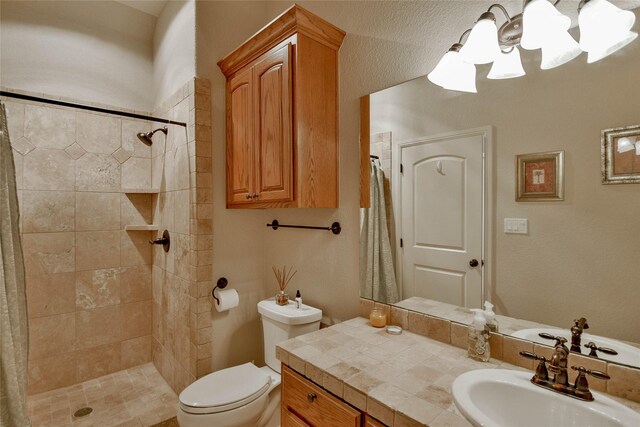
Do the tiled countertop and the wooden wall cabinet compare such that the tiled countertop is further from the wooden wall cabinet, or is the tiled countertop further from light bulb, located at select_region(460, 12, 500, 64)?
light bulb, located at select_region(460, 12, 500, 64)

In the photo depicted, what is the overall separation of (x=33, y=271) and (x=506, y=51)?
3078 mm

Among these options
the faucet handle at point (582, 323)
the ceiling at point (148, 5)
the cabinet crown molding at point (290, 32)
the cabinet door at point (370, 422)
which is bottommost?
the cabinet door at point (370, 422)

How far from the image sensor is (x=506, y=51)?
3.79 ft

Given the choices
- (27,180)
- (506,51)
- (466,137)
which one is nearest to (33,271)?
(27,180)

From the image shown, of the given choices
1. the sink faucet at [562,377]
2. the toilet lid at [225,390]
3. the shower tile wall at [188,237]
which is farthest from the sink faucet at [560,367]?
the shower tile wall at [188,237]

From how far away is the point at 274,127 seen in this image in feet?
5.49

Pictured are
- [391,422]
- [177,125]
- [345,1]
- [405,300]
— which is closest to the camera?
[391,422]

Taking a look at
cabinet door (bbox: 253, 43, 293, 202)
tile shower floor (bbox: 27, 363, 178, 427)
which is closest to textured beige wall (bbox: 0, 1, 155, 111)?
cabinet door (bbox: 253, 43, 293, 202)

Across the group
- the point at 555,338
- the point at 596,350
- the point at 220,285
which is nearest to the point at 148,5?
the point at 220,285

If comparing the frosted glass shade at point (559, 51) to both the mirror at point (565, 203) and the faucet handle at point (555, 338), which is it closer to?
the mirror at point (565, 203)

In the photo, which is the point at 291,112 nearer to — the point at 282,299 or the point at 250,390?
the point at 282,299

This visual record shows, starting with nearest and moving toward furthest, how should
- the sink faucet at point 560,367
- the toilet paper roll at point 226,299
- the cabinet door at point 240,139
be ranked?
the sink faucet at point 560,367
the cabinet door at point 240,139
the toilet paper roll at point 226,299

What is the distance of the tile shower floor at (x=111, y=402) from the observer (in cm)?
200

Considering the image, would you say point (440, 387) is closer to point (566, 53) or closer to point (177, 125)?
point (566, 53)
